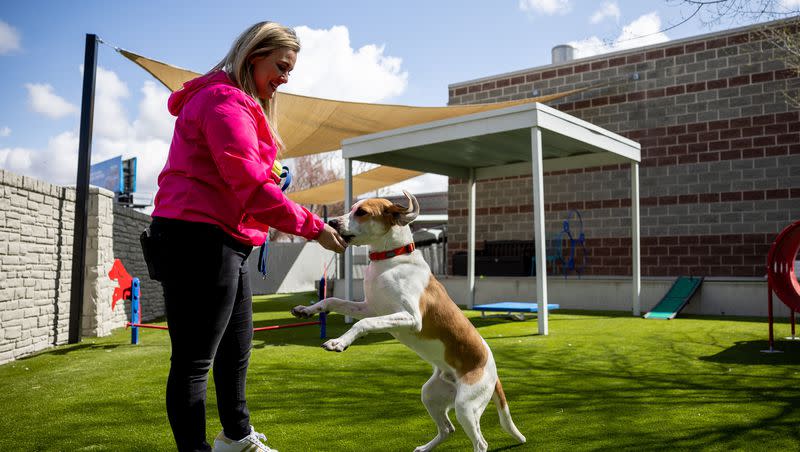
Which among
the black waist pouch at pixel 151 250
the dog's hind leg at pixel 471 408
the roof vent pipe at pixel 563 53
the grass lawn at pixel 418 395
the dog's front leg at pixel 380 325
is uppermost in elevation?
the roof vent pipe at pixel 563 53

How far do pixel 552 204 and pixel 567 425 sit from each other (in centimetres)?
1128

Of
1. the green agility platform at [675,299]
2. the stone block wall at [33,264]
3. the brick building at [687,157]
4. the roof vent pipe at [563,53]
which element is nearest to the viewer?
the stone block wall at [33,264]

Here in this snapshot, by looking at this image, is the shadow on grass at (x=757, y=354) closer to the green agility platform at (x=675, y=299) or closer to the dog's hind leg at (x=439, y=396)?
the green agility platform at (x=675, y=299)

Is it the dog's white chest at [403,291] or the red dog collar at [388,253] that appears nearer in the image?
the dog's white chest at [403,291]

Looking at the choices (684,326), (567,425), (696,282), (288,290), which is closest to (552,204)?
(696,282)

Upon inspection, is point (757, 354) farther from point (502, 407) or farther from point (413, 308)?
point (413, 308)

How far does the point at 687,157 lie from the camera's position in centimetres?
1288

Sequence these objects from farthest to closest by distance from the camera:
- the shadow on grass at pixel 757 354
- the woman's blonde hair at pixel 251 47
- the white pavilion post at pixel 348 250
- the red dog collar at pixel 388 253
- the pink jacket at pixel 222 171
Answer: the white pavilion post at pixel 348 250 → the shadow on grass at pixel 757 354 → the red dog collar at pixel 388 253 → the woman's blonde hair at pixel 251 47 → the pink jacket at pixel 222 171

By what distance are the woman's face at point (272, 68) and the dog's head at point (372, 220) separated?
0.66 meters

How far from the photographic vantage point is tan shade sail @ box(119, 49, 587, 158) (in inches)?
388

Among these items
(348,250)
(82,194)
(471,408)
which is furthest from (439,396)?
(82,194)

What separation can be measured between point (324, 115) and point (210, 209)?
887cm

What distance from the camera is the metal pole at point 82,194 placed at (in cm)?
784

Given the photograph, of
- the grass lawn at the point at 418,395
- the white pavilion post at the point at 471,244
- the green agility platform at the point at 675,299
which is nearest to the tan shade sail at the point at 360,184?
the white pavilion post at the point at 471,244
